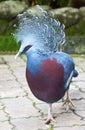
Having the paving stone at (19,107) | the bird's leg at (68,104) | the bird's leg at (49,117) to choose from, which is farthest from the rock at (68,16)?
the bird's leg at (49,117)

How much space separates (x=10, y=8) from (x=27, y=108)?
496cm

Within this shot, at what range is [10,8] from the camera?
10.1 meters

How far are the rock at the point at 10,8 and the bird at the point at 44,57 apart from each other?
4982 mm

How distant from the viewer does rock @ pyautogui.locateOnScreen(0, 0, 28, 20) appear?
10.0 metres

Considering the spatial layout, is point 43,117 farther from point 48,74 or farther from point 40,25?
point 40,25

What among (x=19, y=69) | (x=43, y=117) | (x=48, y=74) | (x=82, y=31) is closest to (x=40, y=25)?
(x=48, y=74)

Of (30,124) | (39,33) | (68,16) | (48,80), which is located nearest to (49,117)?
(30,124)

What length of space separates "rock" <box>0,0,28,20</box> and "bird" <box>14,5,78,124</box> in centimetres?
498

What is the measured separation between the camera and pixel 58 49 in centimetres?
508

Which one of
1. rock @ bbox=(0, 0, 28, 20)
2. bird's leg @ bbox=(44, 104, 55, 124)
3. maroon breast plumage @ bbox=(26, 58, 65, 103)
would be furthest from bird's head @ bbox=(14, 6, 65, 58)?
rock @ bbox=(0, 0, 28, 20)

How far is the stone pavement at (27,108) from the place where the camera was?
16.0ft

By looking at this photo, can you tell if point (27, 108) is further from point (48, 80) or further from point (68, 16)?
point (68, 16)

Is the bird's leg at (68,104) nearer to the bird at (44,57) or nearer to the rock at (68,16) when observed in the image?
the bird at (44,57)

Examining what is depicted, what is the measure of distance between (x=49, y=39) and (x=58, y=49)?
18 centimetres
